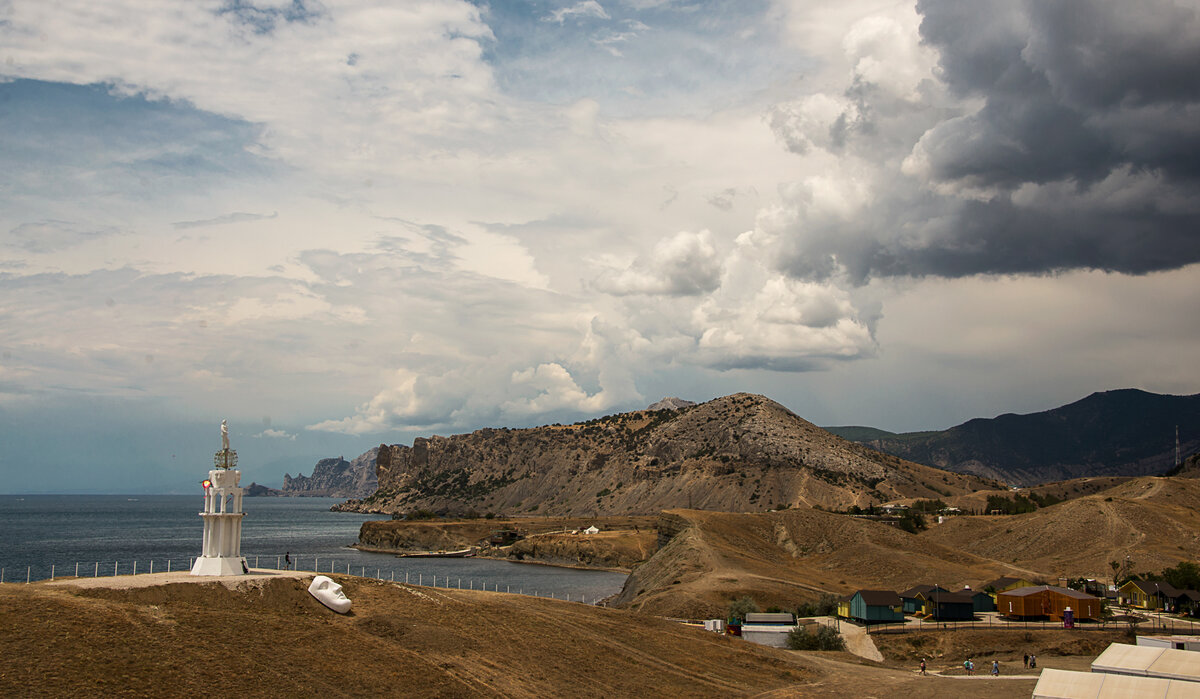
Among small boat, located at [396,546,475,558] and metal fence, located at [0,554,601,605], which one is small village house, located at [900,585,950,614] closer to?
metal fence, located at [0,554,601,605]

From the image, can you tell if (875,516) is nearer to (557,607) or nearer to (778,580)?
(778,580)

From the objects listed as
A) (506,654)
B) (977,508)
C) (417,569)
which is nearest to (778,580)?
(506,654)

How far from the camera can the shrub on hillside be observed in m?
58.3

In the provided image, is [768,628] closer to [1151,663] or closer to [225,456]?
[1151,663]

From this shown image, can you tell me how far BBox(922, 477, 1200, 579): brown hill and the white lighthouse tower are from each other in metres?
93.0

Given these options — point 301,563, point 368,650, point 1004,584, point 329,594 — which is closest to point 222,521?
point 329,594

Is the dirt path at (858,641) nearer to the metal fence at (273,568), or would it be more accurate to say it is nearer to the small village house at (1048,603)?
the small village house at (1048,603)

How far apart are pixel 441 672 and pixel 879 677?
25993 millimetres

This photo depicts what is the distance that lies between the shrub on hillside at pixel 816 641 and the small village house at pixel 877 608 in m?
8.80

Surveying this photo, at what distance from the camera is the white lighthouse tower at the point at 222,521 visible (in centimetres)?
3700

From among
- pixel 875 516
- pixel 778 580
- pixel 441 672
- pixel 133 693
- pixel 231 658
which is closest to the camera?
pixel 133 693

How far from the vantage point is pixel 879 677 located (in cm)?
4653

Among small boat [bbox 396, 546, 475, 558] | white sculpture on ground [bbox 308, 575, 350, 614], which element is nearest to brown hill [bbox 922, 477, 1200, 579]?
small boat [bbox 396, 546, 475, 558]

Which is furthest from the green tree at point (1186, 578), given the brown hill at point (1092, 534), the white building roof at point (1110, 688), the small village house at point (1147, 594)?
the white building roof at point (1110, 688)
